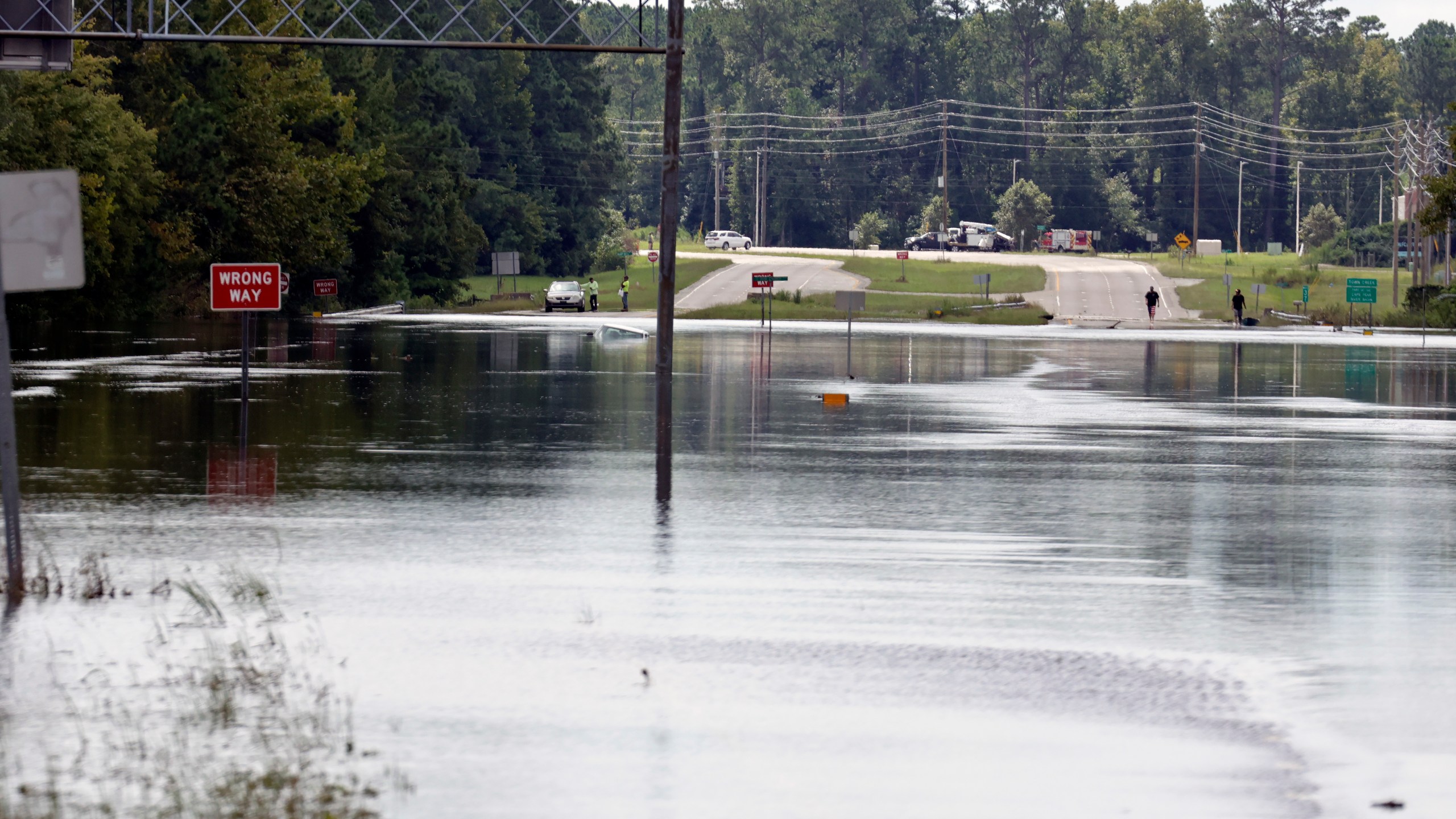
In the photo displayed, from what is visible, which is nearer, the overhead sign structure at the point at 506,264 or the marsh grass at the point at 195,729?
the marsh grass at the point at 195,729

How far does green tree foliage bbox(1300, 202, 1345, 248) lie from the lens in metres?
155

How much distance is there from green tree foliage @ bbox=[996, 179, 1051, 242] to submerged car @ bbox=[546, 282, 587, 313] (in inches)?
3040

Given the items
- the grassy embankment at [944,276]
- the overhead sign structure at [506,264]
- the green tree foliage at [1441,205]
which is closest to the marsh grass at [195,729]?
the green tree foliage at [1441,205]

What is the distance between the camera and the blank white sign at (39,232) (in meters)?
11.0

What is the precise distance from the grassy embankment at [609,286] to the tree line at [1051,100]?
1412 inches

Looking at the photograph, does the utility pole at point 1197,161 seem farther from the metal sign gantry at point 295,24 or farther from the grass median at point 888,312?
the grass median at point 888,312

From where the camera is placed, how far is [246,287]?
25.3 meters

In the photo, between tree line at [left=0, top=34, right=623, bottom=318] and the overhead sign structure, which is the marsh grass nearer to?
tree line at [left=0, top=34, right=623, bottom=318]

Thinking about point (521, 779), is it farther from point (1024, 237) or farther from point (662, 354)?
point (1024, 237)

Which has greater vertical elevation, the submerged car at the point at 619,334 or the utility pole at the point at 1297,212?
the utility pole at the point at 1297,212

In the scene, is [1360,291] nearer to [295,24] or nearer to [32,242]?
[295,24]

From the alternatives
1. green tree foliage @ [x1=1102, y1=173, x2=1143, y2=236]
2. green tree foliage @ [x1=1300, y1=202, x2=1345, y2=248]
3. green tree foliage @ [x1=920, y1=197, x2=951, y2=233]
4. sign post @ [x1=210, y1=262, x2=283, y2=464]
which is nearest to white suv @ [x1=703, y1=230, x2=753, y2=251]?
green tree foliage @ [x1=920, y1=197, x2=951, y2=233]

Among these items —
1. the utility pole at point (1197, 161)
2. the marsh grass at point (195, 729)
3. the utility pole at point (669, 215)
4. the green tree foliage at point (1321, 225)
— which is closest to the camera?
the marsh grass at point (195, 729)

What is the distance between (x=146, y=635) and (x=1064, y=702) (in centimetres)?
503
